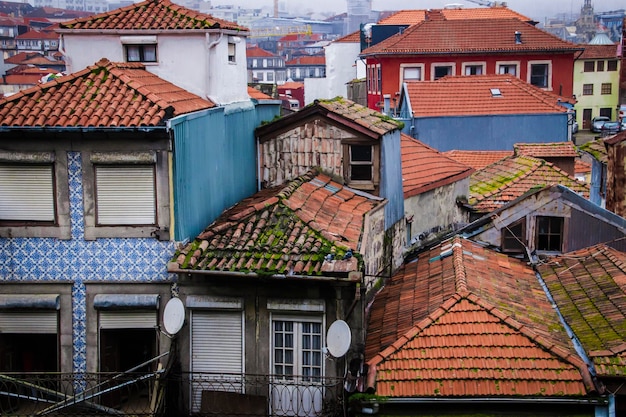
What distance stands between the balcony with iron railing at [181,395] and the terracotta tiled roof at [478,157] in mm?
Result: 20350

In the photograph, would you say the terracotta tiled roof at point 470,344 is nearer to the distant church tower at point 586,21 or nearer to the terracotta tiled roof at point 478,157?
the terracotta tiled roof at point 478,157

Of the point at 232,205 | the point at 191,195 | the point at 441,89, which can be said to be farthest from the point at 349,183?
the point at 441,89

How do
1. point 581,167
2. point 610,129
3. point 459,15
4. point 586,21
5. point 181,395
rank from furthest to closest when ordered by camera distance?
point 586,21, point 459,15, point 610,129, point 581,167, point 181,395

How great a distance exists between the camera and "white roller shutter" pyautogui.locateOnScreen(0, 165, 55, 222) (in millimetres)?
15258

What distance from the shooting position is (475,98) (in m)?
40.1

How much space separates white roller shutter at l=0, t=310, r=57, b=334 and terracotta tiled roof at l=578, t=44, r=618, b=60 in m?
77.0

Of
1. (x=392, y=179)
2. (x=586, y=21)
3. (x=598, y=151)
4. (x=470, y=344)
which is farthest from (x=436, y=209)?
(x=586, y=21)

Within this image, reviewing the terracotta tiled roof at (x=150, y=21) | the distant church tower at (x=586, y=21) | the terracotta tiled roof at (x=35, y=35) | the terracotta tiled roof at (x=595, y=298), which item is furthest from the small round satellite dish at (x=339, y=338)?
the distant church tower at (x=586, y=21)

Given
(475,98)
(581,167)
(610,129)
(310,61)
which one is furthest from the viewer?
(310,61)

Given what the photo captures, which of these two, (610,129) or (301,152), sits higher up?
(301,152)

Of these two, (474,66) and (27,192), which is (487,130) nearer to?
(474,66)

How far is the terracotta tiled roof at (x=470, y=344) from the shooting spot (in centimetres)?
1426

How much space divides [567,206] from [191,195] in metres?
9.80

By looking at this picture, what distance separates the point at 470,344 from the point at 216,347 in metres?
4.56
